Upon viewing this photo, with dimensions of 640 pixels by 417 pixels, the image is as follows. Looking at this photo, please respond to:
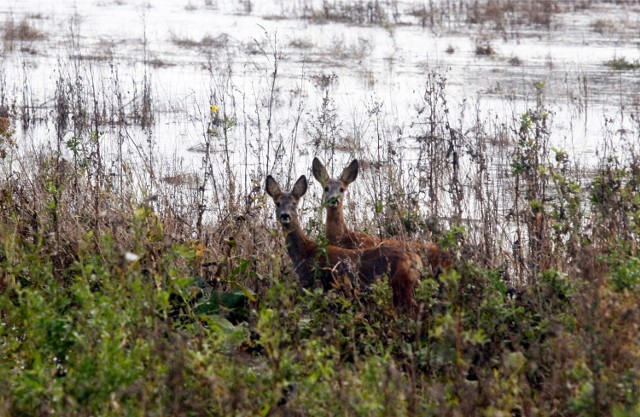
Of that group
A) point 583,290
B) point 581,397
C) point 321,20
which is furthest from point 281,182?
point 321,20

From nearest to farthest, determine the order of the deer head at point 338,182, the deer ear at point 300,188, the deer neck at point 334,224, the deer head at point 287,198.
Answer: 1. the deer head at point 287,198
2. the deer ear at point 300,188
3. the deer head at point 338,182
4. the deer neck at point 334,224

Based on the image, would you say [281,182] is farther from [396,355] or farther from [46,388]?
[46,388]

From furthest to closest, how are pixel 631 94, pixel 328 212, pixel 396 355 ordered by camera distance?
pixel 631 94 → pixel 328 212 → pixel 396 355

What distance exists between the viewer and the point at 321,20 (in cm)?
2406

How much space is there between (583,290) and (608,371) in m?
0.62

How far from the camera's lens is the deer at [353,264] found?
6367 mm

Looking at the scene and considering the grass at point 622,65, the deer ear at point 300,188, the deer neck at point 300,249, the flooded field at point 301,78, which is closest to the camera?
the deer neck at point 300,249

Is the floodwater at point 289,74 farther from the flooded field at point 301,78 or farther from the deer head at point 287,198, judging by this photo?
the deer head at point 287,198

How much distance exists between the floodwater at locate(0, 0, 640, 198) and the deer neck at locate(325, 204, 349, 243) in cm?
86

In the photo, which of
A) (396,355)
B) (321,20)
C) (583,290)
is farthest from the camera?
(321,20)

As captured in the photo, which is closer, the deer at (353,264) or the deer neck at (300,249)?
the deer at (353,264)

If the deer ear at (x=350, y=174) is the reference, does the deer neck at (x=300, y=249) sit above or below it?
below

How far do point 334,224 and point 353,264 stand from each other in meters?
2.14

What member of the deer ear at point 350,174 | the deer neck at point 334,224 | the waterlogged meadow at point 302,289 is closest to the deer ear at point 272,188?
the waterlogged meadow at point 302,289
